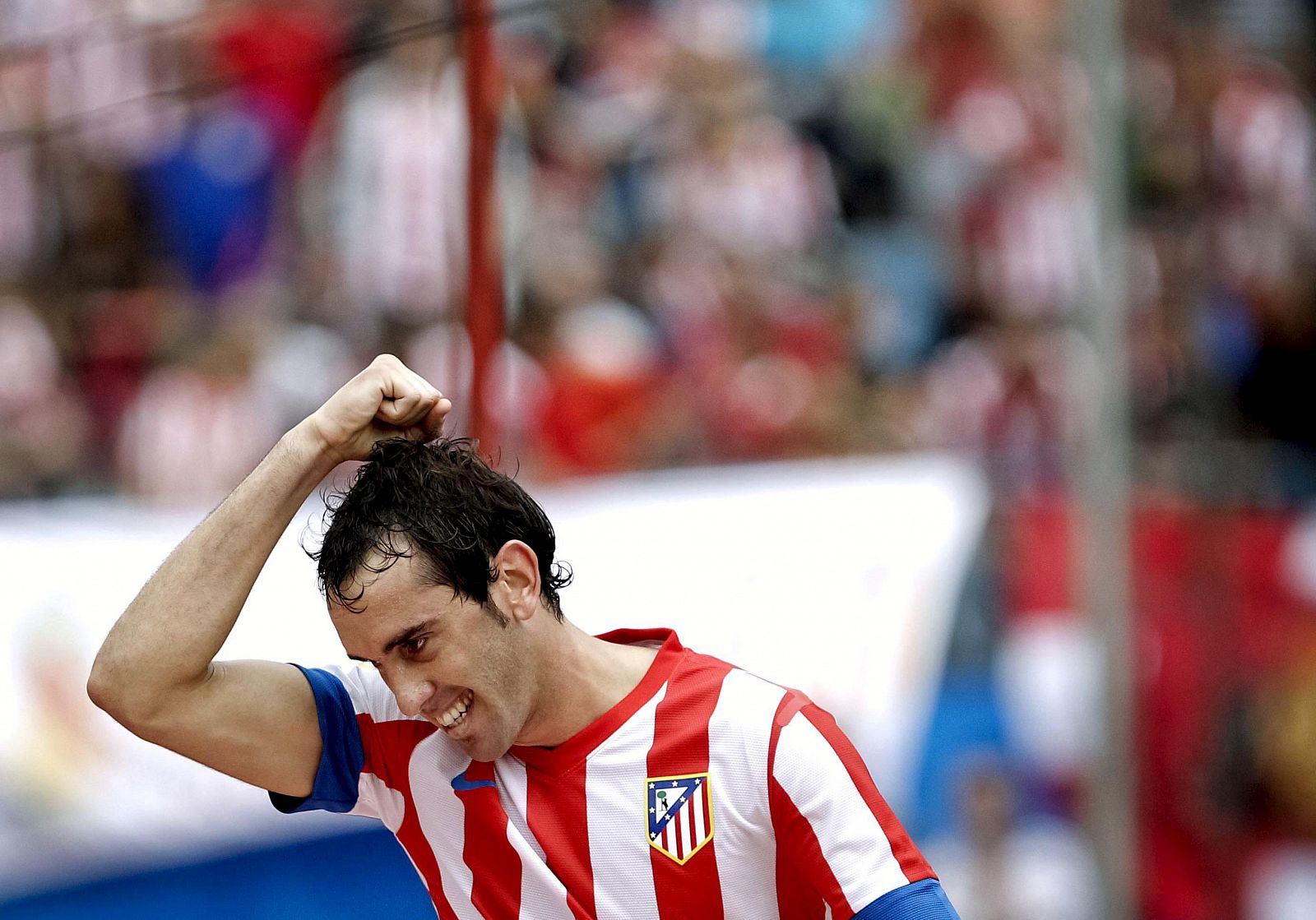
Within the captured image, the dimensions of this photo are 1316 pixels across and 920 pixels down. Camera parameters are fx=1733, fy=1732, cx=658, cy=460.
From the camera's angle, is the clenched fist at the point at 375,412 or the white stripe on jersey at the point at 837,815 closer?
the white stripe on jersey at the point at 837,815

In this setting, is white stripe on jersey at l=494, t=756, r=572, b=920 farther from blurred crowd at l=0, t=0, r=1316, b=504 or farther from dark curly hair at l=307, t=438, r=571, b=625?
blurred crowd at l=0, t=0, r=1316, b=504

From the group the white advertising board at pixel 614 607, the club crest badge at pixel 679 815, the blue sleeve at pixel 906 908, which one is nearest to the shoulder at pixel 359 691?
the club crest badge at pixel 679 815

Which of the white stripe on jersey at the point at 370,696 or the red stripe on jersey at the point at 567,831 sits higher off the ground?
the white stripe on jersey at the point at 370,696

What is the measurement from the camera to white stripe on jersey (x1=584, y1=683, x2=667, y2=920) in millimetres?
2535

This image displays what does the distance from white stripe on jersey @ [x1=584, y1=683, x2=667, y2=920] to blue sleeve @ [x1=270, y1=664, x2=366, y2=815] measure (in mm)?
414

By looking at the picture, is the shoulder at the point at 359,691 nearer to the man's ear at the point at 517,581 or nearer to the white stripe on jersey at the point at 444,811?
the white stripe on jersey at the point at 444,811

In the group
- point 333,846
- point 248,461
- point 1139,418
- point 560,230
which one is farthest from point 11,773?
point 1139,418

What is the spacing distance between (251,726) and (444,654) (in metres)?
0.40

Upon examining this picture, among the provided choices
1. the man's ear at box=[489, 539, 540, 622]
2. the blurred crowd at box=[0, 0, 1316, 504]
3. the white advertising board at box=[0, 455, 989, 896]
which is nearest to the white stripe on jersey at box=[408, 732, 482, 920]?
the man's ear at box=[489, 539, 540, 622]

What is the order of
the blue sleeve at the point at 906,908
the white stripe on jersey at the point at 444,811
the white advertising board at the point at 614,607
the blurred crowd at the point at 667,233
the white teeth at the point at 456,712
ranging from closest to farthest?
the blue sleeve at the point at 906,908
the white teeth at the point at 456,712
the white stripe on jersey at the point at 444,811
the white advertising board at the point at 614,607
the blurred crowd at the point at 667,233

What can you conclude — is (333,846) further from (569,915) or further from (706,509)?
(569,915)

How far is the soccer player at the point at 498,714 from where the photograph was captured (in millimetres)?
2410

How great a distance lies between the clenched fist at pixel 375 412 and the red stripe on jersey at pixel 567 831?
56cm

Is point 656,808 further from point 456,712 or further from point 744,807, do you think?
point 456,712
